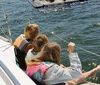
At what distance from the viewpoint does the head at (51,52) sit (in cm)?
294

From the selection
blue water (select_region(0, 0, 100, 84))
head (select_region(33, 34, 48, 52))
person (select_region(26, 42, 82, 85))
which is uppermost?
head (select_region(33, 34, 48, 52))

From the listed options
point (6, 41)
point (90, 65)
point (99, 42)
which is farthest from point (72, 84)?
point (99, 42)

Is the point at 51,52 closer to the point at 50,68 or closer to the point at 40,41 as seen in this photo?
the point at 50,68

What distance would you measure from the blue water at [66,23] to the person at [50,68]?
11.8 ft

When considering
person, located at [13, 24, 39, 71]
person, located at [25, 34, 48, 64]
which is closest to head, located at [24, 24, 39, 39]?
person, located at [13, 24, 39, 71]

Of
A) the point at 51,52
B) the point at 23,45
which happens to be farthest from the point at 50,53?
the point at 23,45

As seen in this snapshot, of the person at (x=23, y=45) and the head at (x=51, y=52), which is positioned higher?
the head at (x=51, y=52)

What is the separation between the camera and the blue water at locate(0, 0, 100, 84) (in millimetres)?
8825

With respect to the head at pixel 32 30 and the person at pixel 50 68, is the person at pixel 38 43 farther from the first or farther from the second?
the head at pixel 32 30

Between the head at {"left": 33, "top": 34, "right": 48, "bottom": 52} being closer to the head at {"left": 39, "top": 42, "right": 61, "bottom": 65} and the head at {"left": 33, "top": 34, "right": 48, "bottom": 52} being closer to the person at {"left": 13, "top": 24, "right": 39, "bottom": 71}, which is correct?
the head at {"left": 39, "top": 42, "right": 61, "bottom": 65}

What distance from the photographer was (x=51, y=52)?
9.69ft

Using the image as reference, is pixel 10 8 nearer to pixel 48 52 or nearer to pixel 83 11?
pixel 83 11

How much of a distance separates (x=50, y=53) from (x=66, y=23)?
1044 cm

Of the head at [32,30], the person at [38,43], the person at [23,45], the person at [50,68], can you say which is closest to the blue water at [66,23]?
the person at [23,45]
